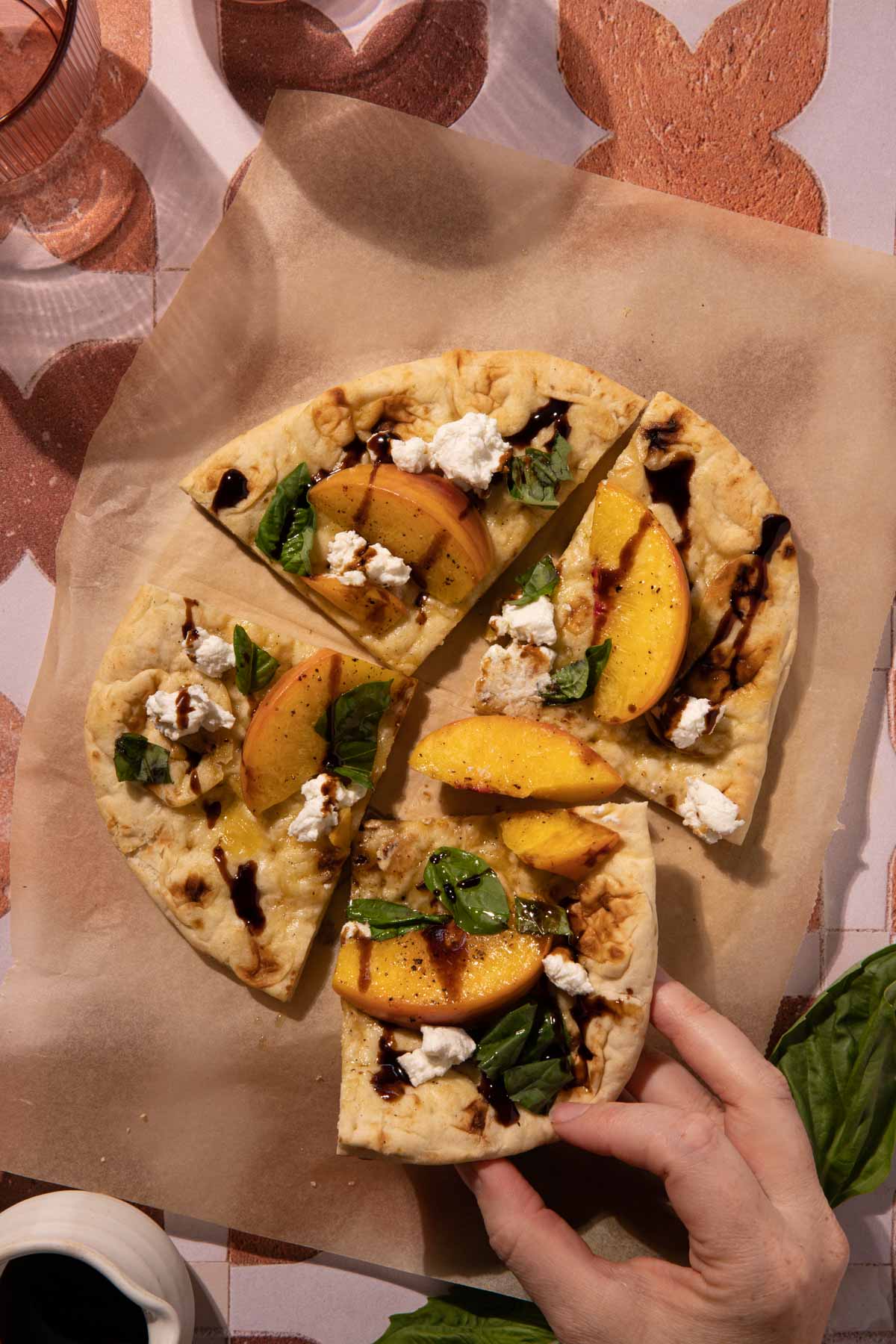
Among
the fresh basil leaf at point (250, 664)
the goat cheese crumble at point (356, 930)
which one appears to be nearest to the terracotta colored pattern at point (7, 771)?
the fresh basil leaf at point (250, 664)

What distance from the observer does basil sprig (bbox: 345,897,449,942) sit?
416cm

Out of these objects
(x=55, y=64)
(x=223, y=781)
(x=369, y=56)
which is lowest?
(x=223, y=781)

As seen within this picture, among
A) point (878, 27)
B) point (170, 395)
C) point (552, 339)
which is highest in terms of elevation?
point (878, 27)

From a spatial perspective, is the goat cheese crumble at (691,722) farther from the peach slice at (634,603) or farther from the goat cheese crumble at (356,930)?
the goat cheese crumble at (356,930)

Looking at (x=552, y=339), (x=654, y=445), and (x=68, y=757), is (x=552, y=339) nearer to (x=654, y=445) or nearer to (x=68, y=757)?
(x=654, y=445)

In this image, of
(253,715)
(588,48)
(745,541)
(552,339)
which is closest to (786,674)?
(745,541)

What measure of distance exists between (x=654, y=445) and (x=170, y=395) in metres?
2.08

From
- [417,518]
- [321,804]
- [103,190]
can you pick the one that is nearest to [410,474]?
[417,518]

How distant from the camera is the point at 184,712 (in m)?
4.14

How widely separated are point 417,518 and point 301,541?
52cm

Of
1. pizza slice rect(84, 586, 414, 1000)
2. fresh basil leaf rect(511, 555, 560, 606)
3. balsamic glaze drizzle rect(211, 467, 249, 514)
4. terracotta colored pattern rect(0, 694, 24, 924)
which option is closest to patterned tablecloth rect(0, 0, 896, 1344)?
terracotta colored pattern rect(0, 694, 24, 924)

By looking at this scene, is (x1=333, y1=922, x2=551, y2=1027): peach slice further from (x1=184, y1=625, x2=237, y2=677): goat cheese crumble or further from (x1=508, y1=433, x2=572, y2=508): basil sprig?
(x1=508, y1=433, x2=572, y2=508): basil sprig

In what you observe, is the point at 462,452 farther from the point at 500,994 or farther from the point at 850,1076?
the point at 850,1076

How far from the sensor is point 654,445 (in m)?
4.34
